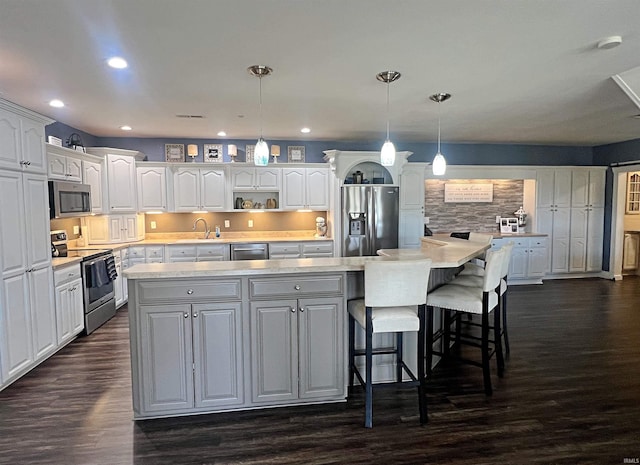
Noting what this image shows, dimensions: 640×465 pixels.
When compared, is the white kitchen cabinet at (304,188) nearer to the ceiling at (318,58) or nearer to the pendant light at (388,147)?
the ceiling at (318,58)

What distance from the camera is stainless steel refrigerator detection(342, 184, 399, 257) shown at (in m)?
6.16

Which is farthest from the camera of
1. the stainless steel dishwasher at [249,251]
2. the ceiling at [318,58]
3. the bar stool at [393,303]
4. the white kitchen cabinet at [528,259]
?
the white kitchen cabinet at [528,259]

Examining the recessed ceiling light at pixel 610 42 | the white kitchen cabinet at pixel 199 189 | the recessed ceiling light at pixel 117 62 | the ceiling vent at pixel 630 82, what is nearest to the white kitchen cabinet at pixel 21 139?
the recessed ceiling light at pixel 117 62

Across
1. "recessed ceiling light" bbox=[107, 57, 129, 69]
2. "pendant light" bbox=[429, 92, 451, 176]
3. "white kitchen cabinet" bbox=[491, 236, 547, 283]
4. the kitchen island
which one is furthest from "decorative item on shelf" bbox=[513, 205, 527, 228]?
"recessed ceiling light" bbox=[107, 57, 129, 69]

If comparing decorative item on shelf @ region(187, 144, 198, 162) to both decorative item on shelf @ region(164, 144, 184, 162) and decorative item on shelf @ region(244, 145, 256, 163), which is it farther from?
decorative item on shelf @ region(244, 145, 256, 163)

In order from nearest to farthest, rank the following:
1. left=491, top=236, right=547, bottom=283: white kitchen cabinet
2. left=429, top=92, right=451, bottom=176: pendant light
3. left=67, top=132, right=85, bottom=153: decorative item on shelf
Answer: left=429, top=92, right=451, bottom=176: pendant light → left=67, top=132, right=85, bottom=153: decorative item on shelf → left=491, top=236, right=547, bottom=283: white kitchen cabinet

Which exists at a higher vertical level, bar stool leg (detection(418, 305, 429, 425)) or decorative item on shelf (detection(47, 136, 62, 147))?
decorative item on shelf (detection(47, 136, 62, 147))

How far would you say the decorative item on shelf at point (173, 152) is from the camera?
6355mm

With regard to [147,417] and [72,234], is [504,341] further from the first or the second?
[72,234]

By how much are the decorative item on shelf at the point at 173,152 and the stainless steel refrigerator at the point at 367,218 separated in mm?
2776

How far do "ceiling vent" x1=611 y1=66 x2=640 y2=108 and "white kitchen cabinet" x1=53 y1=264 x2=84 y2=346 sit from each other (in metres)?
5.60

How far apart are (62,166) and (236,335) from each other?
3395 mm

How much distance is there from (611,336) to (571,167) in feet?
13.4

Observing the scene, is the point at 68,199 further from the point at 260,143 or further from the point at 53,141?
the point at 260,143
